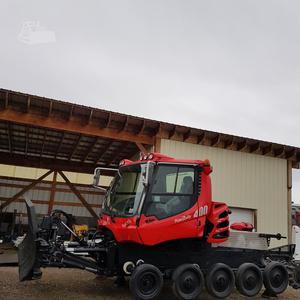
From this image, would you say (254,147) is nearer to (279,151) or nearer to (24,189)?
(279,151)

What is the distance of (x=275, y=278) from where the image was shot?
834 centimetres

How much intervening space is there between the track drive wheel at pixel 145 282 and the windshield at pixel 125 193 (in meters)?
0.98

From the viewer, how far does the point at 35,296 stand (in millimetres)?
7215

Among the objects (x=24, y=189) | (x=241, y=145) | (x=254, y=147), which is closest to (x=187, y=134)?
(x=241, y=145)

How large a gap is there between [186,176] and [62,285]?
3.42 meters

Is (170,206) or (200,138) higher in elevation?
(200,138)

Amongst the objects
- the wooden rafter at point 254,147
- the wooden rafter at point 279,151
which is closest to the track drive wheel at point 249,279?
the wooden rafter at point 254,147

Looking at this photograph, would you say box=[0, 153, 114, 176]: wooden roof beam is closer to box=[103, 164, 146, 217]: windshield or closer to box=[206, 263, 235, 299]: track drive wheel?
box=[103, 164, 146, 217]: windshield

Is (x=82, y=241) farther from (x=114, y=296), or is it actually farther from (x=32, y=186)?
(x=32, y=186)

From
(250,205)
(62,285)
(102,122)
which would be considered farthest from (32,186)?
(62,285)

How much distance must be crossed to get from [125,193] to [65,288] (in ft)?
7.41

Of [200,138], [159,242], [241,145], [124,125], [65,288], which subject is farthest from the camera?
[241,145]

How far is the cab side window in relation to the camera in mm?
7316

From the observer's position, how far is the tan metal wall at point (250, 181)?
47.6 feet
